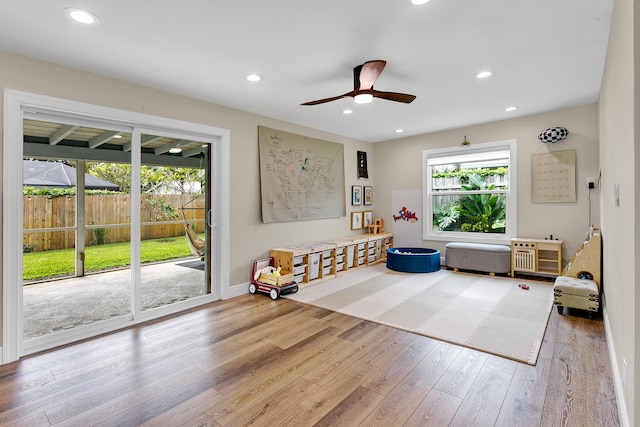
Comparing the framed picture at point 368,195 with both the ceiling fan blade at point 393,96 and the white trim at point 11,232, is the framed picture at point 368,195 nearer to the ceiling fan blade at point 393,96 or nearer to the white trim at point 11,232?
the ceiling fan blade at point 393,96

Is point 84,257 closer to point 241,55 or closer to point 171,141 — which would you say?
point 171,141

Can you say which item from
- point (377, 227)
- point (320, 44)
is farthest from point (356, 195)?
point (320, 44)

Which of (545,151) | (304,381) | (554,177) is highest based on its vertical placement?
(545,151)

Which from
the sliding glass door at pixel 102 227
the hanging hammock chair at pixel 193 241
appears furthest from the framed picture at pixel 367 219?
the hanging hammock chair at pixel 193 241

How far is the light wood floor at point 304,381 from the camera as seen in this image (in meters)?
1.83

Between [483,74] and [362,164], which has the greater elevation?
[483,74]

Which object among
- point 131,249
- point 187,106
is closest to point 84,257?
point 131,249

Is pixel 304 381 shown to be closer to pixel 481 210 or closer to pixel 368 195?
pixel 481 210

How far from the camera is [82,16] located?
2.12 meters

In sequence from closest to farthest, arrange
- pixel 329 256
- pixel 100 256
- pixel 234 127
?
pixel 100 256, pixel 234 127, pixel 329 256

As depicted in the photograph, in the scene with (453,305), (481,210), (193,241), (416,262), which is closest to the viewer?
(453,305)

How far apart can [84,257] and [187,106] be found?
1.93 metres

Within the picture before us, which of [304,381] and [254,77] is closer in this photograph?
[304,381]

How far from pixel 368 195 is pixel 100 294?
15.9 feet
